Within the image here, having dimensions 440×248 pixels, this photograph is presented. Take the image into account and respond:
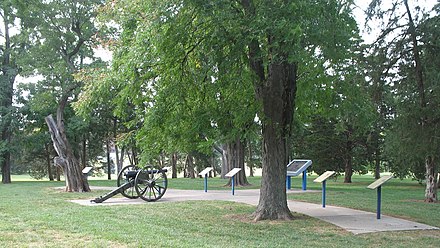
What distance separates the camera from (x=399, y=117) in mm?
15898

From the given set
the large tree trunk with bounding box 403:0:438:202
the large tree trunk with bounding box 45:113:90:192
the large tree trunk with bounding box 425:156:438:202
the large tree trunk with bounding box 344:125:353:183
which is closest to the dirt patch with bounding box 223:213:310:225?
the large tree trunk with bounding box 403:0:438:202

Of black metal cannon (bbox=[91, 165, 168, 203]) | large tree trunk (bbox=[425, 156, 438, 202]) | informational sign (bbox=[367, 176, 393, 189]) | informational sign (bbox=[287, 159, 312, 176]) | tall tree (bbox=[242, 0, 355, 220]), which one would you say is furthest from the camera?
informational sign (bbox=[287, 159, 312, 176])

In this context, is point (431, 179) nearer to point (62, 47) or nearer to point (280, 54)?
point (280, 54)

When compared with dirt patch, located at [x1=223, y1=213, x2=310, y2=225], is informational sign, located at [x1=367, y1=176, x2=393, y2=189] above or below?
above

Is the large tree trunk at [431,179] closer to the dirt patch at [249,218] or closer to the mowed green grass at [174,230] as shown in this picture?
the mowed green grass at [174,230]

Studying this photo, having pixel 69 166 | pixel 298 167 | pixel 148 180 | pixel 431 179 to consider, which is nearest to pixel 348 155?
pixel 298 167

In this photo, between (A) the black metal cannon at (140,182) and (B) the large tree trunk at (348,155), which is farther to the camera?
(B) the large tree trunk at (348,155)

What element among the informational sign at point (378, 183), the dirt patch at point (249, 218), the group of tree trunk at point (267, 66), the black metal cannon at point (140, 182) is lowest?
the dirt patch at point (249, 218)

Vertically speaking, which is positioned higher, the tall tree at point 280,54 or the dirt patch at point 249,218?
the tall tree at point 280,54

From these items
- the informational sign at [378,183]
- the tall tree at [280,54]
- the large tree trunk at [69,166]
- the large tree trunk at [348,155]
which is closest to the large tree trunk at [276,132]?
the tall tree at [280,54]

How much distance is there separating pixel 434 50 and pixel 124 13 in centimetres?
1031

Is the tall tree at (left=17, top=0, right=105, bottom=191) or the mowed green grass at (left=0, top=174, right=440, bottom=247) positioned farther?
the tall tree at (left=17, top=0, right=105, bottom=191)

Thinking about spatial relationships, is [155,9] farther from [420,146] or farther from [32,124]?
[32,124]

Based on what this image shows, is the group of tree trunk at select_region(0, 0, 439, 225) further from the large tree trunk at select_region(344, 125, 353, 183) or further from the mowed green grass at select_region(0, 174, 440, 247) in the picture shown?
the large tree trunk at select_region(344, 125, 353, 183)
